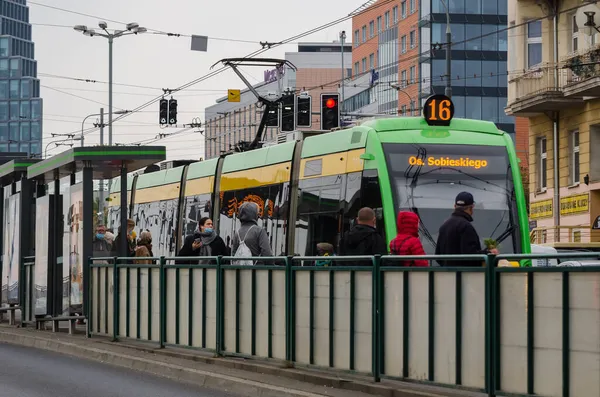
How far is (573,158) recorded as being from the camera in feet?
132

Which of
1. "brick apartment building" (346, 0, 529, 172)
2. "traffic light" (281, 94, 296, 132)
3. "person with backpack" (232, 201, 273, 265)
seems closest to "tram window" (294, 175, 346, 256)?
"person with backpack" (232, 201, 273, 265)

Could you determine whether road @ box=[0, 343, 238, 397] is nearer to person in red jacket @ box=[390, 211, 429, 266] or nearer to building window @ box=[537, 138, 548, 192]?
person in red jacket @ box=[390, 211, 429, 266]

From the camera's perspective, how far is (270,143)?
2406 cm

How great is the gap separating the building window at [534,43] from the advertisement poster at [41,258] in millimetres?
24875

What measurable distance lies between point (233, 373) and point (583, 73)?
25.7m

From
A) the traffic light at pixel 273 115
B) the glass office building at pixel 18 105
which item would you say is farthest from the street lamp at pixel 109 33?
the glass office building at pixel 18 105

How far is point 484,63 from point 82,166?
2818 inches

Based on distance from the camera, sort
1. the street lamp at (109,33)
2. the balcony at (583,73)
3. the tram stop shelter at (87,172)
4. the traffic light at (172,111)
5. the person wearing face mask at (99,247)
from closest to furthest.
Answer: the tram stop shelter at (87,172), the person wearing face mask at (99,247), the balcony at (583,73), the traffic light at (172,111), the street lamp at (109,33)

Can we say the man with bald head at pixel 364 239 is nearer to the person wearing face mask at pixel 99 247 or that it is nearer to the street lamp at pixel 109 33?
the person wearing face mask at pixel 99 247

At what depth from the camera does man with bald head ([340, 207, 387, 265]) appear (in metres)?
13.9

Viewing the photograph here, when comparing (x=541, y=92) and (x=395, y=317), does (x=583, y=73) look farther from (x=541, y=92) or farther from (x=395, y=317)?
(x=395, y=317)

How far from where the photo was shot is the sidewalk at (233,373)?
37.1 feet

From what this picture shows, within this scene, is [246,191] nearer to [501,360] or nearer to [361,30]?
[501,360]

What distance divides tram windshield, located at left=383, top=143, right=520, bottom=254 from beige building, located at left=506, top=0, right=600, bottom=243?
1746cm
